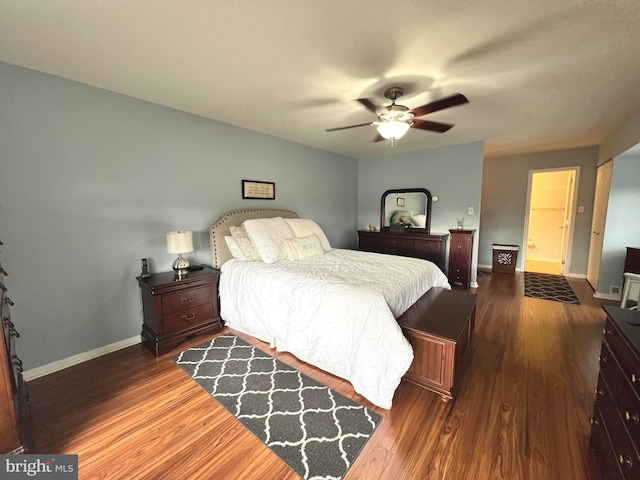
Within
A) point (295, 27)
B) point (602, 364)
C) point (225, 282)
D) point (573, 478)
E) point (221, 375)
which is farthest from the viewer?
point (225, 282)

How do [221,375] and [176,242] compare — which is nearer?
[221,375]

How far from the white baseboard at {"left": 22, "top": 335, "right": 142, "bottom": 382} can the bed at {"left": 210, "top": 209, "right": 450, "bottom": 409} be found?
0.92 m

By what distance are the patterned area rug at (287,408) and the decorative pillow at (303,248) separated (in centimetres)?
114

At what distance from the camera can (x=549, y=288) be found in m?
4.37

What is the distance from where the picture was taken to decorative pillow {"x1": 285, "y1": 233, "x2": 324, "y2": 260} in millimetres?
3143

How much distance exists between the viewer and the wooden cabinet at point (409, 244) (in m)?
4.42

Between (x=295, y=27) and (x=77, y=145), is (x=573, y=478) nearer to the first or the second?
(x=295, y=27)

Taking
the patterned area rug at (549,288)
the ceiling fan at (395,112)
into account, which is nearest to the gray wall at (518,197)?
the patterned area rug at (549,288)

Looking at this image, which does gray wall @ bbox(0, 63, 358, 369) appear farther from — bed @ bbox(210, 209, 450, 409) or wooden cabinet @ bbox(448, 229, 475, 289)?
wooden cabinet @ bbox(448, 229, 475, 289)

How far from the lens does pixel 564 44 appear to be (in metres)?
1.70

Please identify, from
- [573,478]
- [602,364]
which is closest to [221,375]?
[573,478]

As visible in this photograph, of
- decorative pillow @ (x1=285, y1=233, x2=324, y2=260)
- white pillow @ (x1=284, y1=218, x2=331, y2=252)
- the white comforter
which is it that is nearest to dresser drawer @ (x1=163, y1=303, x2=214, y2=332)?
the white comforter

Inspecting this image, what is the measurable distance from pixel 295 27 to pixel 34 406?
308 cm

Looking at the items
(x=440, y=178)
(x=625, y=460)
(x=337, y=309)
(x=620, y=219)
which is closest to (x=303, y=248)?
(x=337, y=309)
